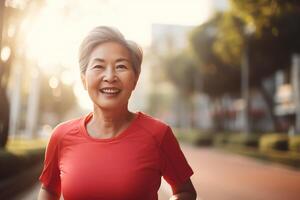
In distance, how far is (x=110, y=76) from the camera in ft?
6.60

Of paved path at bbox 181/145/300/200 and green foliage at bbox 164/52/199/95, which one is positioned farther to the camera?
green foliage at bbox 164/52/199/95

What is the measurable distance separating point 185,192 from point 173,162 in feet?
0.42

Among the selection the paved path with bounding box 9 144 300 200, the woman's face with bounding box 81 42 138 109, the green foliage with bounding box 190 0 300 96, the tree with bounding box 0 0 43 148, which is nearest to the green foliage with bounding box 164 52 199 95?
the green foliage with bounding box 190 0 300 96

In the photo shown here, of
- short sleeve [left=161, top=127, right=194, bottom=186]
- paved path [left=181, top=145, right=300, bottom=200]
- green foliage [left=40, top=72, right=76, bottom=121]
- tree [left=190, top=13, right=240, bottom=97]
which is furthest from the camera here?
green foliage [left=40, top=72, right=76, bottom=121]

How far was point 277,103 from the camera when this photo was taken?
2872 inches

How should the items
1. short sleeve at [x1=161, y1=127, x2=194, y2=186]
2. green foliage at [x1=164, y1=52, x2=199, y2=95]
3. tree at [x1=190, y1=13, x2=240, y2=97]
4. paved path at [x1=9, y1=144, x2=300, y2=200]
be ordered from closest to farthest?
1. short sleeve at [x1=161, y1=127, x2=194, y2=186]
2. paved path at [x1=9, y1=144, x2=300, y2=200]
3. tree at [x1=190, y1=13, x2=240, y2=97]
4. green foliage at [x1=164, y1=52, x2=199, y2=95]

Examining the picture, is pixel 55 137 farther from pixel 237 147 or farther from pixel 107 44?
pixel 237 147

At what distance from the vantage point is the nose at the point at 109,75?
2.01 metres

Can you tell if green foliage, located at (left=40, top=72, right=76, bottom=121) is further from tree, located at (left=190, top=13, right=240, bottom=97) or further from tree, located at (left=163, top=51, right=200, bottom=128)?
tree, located at (left=190, top=13, right=240, bottom=97)

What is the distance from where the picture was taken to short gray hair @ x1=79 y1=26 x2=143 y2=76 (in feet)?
6.72

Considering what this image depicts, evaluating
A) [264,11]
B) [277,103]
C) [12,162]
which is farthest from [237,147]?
[277,103]

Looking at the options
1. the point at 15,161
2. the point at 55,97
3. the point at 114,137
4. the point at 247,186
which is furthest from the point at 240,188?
the point at 55,97

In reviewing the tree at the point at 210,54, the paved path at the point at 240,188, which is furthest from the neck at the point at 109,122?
the tree at the point at 210,54

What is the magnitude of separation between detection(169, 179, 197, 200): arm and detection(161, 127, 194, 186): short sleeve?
18mm
